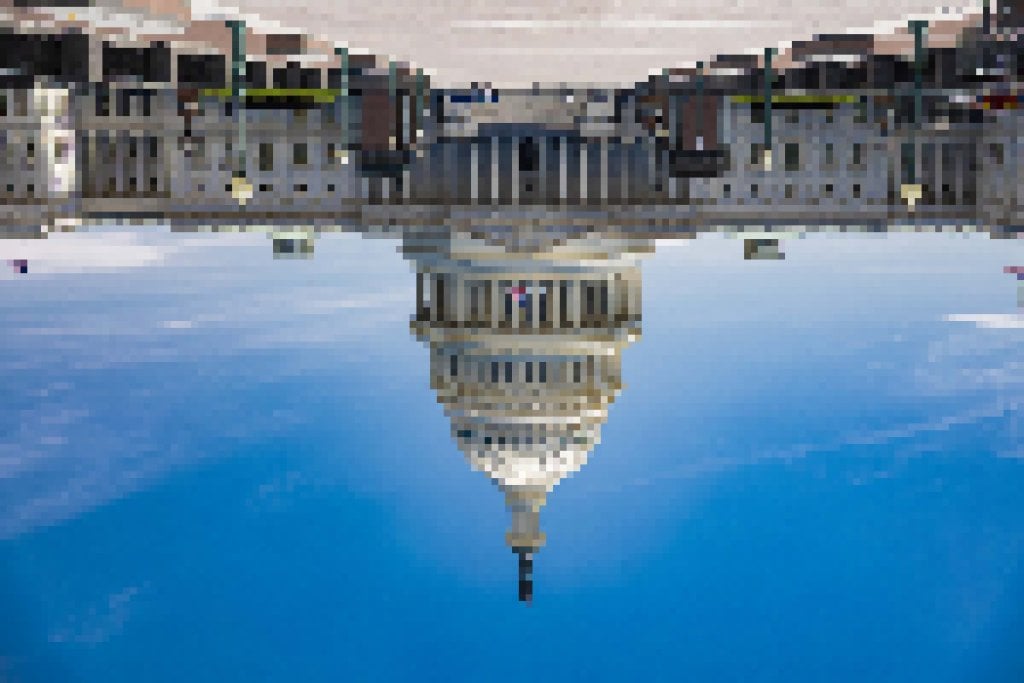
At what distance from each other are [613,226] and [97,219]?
105 cm

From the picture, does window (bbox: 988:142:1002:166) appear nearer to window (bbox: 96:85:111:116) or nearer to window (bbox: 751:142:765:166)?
window (bbox: 751:142:765:166)

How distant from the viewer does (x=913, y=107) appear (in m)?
2.01

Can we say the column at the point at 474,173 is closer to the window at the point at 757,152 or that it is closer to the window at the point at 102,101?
the window at the point at 757,152

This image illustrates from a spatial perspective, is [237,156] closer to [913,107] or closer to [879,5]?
[879,5]

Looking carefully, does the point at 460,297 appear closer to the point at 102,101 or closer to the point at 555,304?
the point at 555,304

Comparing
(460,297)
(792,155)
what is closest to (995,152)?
(792,155)

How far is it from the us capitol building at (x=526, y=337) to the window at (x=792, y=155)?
1.12 ft

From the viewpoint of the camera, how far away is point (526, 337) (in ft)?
7.07

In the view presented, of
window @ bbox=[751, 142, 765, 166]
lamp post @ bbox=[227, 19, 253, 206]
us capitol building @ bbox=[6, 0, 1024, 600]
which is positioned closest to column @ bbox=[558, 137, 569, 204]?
us capitol building @ bbox=[6, 0, 1024, 600]

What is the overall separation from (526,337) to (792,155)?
0.66m

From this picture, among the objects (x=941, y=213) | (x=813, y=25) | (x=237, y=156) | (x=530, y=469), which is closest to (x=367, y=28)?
(x=237, y=156)

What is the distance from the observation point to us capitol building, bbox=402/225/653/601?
2164 mm

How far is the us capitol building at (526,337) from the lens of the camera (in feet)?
7.10

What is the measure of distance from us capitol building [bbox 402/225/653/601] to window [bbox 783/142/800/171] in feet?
1.12
